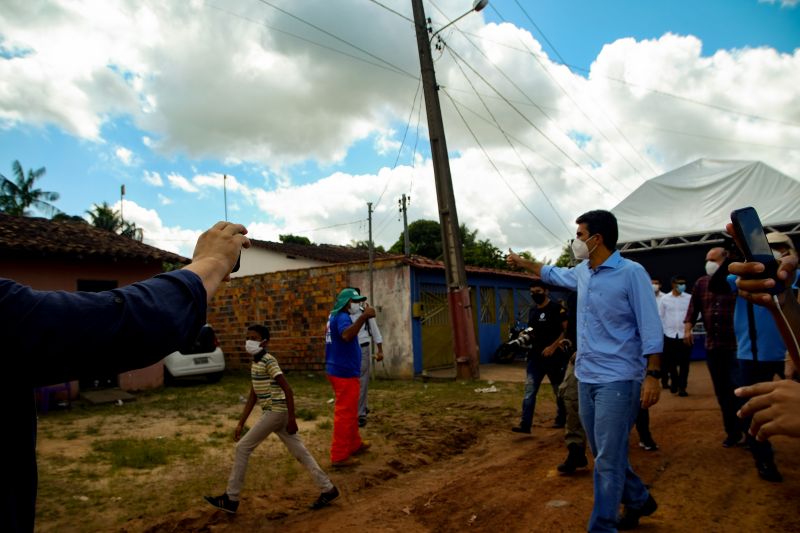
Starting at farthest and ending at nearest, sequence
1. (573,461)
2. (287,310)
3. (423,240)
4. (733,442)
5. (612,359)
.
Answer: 1. (423,240)
2. (287,310)
3. (733,442)
4. (573,461)
5. (612,359)

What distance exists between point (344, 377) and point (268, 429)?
135cm

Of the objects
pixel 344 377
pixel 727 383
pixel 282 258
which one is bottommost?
pixel 727 383

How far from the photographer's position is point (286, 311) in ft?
52.2

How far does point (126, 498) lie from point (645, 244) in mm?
14658

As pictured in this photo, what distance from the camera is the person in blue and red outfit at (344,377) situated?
598 centimetres

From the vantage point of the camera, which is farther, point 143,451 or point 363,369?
point 363,369

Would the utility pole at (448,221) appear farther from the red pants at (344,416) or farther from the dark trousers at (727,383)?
the dark trousers at (727,383)

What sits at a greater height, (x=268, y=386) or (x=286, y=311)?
Result: (x=286, y=311)

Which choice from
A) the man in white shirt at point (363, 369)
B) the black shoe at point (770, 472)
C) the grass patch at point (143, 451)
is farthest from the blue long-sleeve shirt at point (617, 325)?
the grass patch at point (143, 451)

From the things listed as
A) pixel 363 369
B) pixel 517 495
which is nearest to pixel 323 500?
pixel 517 495

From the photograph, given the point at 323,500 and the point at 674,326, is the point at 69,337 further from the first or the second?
the point at 674,326

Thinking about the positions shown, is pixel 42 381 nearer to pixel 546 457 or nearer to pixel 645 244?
pixel 546 457

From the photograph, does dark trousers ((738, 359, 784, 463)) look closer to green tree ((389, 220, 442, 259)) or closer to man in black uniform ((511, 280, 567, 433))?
man in black uniform ((511, 280, 567, 433))

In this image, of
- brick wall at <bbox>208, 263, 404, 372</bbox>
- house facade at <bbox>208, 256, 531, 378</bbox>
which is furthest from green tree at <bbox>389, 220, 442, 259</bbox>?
brick wall at <bbox>208, 263, 404, 372</bbox>
